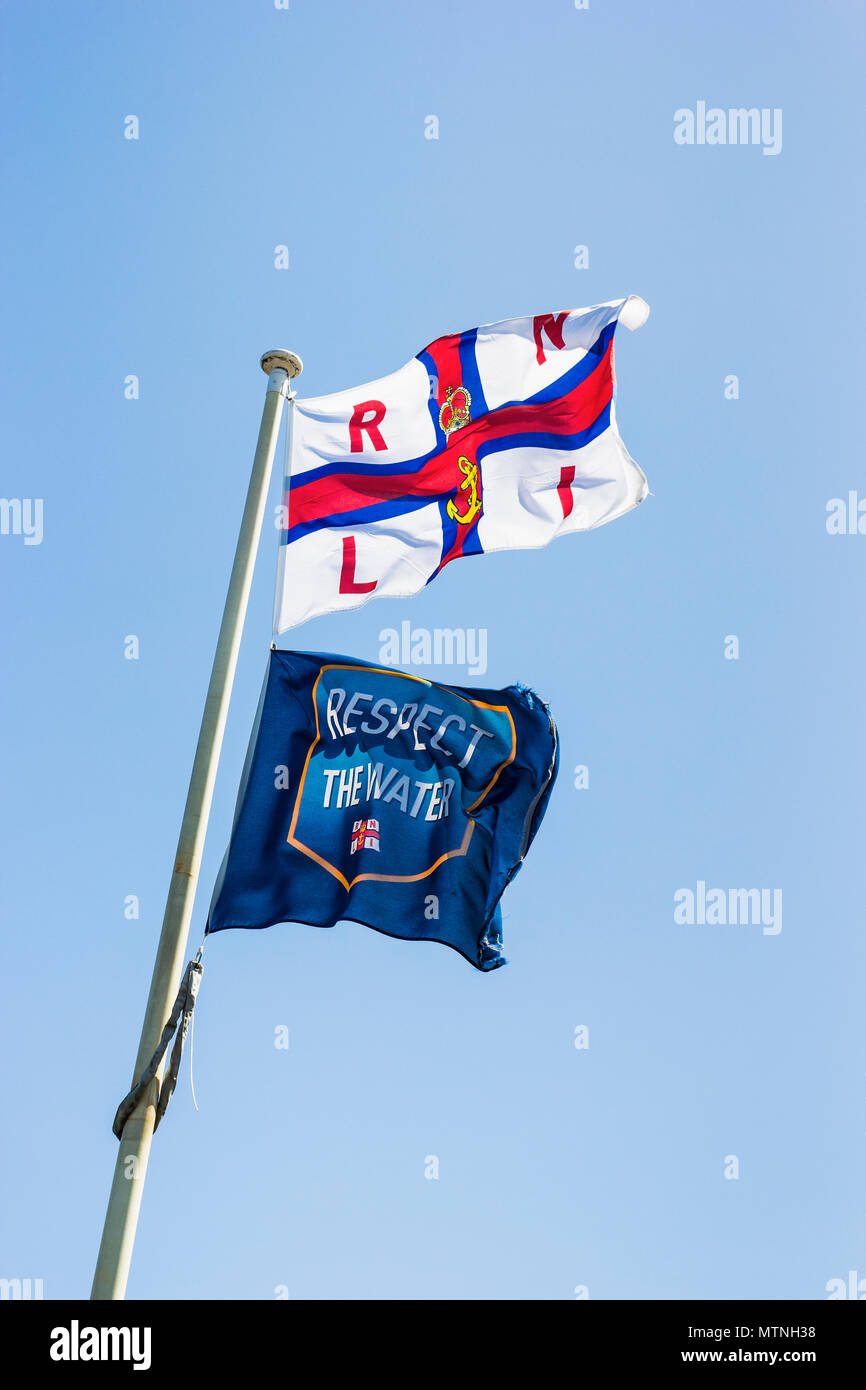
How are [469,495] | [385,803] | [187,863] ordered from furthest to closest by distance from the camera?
[469,495], [385,803], [187,863]

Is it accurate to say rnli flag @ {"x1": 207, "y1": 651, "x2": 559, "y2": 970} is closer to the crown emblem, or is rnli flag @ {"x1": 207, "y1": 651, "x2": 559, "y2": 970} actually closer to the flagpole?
the flagpole

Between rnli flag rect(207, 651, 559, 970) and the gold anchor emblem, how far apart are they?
6.52ft

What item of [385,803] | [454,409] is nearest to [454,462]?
[454,409]

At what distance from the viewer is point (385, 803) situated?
38.0ft

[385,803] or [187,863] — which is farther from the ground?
[385,803]

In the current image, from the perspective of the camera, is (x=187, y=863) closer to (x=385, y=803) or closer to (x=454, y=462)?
(x=385, y=803)

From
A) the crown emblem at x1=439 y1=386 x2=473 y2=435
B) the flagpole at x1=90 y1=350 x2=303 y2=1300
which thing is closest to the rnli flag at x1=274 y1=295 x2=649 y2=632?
the crown emblem at x1=439 y1=386 x2=473 y2=435

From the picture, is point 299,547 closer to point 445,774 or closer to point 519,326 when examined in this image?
point 445,774

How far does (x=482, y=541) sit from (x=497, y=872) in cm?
352

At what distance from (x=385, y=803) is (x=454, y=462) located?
386 centimetres

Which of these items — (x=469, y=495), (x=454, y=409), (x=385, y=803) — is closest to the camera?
(x=385, y=803)

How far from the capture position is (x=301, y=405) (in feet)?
42.4
